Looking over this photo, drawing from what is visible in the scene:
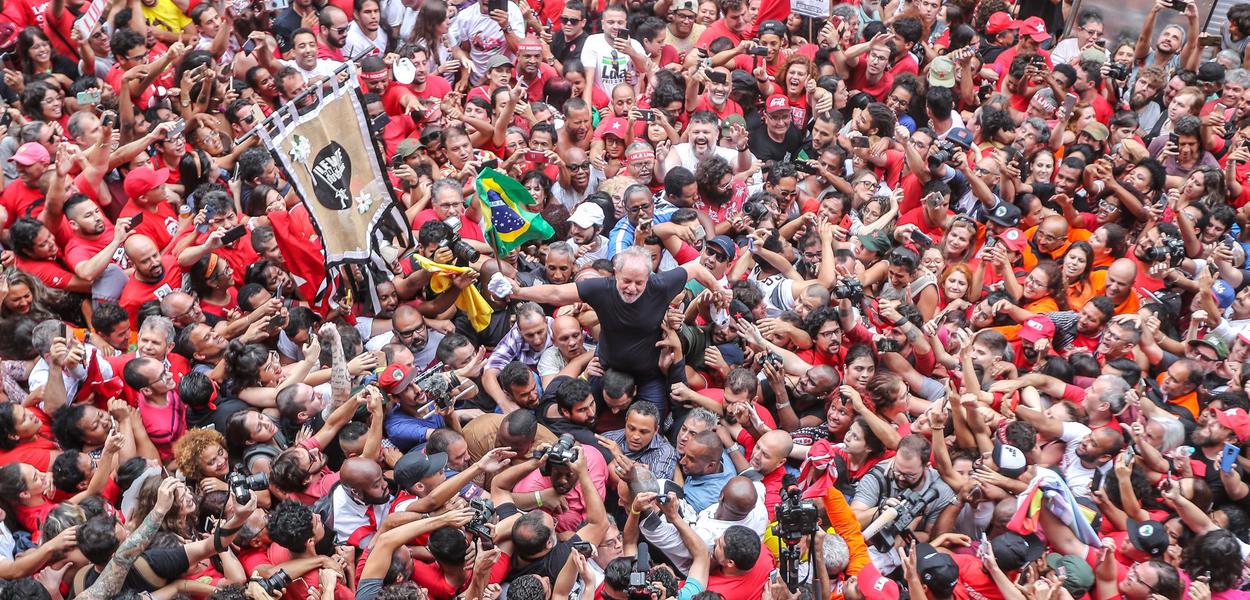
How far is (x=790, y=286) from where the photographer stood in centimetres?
850

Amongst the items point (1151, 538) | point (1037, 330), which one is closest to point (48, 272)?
point (1037, 330)

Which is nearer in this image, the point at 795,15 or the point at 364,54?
the point at 364,54

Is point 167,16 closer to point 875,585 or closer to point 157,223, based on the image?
point 157,223

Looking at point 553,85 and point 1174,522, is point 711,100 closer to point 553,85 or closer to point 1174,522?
point 553,85

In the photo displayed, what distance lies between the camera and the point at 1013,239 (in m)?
9.13

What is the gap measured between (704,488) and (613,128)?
12.2 feet

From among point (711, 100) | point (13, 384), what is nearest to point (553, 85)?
point (711, 100)

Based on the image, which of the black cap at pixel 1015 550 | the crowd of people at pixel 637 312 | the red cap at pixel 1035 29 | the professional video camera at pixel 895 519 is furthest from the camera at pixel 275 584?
the red cap at pixel 1035 29

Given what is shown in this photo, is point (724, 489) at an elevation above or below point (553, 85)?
above

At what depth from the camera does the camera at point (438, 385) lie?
7141 millimetres

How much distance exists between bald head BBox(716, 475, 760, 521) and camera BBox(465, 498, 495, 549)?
113 centimetres

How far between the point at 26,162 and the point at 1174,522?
7.30 meters

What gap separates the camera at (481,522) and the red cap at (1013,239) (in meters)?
4.64

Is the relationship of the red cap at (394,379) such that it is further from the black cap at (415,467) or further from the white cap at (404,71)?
the white cap at (404,71)
